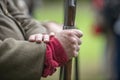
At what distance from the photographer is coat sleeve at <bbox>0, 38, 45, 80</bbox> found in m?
1.46

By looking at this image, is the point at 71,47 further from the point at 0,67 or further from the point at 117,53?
the point at 117,53

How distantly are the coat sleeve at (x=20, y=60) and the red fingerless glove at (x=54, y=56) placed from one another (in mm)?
20

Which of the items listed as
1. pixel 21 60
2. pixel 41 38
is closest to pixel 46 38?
pixel 41 38

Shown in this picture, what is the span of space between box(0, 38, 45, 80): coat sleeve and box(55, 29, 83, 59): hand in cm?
7

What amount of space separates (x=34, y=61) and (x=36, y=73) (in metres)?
0.04

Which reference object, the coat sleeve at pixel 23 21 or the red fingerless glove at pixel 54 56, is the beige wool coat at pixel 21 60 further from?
the coat sleeve at pixel 23 21

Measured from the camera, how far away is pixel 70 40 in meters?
1.51

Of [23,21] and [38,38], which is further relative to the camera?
[23,21]

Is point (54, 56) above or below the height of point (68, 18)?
below

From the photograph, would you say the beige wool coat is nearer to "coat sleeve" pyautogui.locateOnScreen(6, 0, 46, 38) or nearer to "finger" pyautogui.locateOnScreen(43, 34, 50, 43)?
"finger" pyautogui.locateOnScreen(43, 34, 50, 43)

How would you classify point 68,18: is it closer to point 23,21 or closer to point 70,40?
point 70,40

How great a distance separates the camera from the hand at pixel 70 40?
1.51 metres

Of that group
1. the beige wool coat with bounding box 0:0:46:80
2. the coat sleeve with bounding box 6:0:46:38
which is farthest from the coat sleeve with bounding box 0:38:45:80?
the coat sleeve with bounding box 6:0:46:38

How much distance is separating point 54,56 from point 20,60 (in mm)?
119
